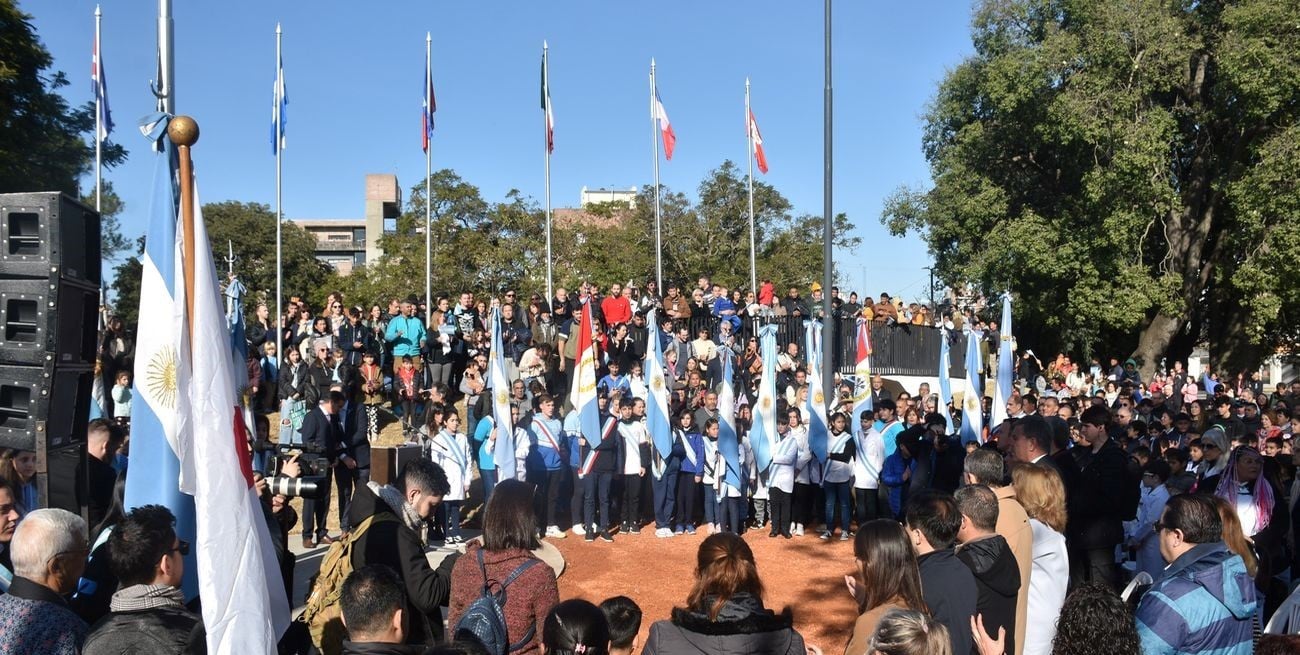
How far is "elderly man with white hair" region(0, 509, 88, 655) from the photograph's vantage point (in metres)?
3.36

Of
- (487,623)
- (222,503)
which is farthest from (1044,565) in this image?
(222,503)

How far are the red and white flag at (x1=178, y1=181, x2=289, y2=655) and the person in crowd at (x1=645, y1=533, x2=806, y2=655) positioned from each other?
4.93 feet

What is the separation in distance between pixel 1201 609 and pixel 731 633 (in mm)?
1886

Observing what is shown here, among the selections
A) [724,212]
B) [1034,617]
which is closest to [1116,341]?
[724,212]

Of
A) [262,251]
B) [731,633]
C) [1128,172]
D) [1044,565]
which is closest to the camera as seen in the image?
[731,633]

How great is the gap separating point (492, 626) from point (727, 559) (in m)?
0.96

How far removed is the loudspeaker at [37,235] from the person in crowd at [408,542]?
7.06ft

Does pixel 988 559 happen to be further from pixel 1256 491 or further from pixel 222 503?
Result: pixel 1256 491

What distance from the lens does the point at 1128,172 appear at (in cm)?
2520

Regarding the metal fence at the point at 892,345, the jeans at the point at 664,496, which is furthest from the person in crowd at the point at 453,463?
the metal fence at the point at 892,345

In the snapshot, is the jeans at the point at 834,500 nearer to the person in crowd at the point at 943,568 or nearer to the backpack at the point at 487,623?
the person in crowd at the point at 943,568

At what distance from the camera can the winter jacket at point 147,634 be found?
3332mm

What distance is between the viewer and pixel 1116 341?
3334 cm

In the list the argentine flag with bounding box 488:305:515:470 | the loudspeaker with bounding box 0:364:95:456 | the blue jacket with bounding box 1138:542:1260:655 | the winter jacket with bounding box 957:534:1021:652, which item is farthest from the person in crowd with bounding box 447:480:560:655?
the argentine flag with bounding box 488:305:515:470
